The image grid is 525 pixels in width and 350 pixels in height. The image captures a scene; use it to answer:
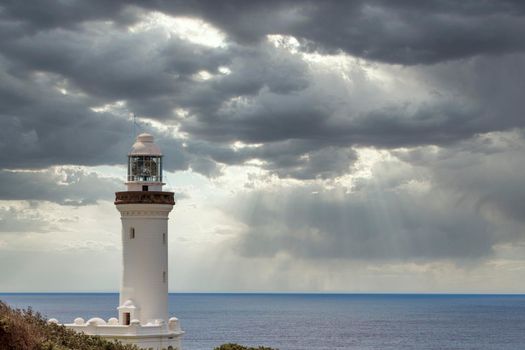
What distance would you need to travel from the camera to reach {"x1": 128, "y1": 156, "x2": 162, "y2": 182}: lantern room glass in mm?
45166

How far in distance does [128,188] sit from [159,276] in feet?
16.0

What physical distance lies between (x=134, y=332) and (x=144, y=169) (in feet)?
28.4

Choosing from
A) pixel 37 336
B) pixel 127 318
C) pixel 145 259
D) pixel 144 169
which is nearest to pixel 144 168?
pixel 144 169

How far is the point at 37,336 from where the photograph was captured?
29969 mm

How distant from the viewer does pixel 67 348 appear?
31.5 metres

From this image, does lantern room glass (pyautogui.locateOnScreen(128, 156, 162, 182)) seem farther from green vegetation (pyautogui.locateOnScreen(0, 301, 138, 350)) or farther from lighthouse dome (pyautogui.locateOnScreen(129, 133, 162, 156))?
green vegetation (pyautogui.locateOnScreen(0, 301, 138, 350))

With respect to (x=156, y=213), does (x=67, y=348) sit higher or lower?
lower

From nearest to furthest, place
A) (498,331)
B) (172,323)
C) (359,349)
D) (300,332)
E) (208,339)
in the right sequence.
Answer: (172,323) → (359,349) → (208,339) → (300,332) → (498,331)

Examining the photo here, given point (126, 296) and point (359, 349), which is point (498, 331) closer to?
point (359, 349)

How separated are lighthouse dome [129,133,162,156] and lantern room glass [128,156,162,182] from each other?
0.29 metres

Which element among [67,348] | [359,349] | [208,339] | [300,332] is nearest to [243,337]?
[208,339]

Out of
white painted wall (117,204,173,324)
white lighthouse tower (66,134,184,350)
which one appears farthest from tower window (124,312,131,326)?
white painted wall (117,204,173,324)

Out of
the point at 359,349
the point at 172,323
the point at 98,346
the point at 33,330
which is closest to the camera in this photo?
the point at 33,330

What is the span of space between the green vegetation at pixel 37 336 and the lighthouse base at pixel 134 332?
4.22 meters
